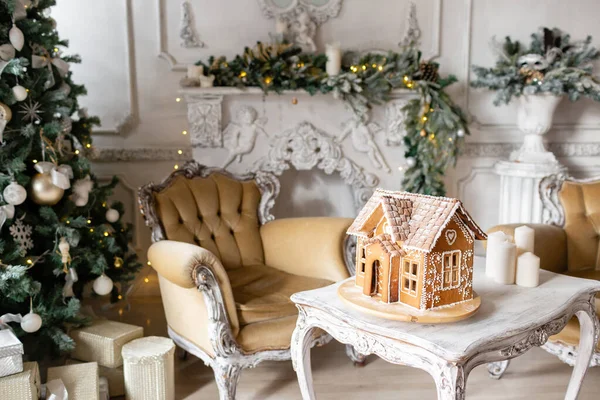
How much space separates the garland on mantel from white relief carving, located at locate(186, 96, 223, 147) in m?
0.14

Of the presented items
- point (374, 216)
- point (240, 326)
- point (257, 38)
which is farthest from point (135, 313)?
point (374, 216)

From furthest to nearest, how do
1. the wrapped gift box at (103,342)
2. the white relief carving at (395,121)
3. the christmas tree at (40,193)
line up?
the white relief carving at (395,121) < the wrapped gift box at (103,342) < the christmas tree at (40,193)

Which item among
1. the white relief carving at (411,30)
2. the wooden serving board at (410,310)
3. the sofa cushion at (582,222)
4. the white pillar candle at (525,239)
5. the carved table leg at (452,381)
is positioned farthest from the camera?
the white relief carving at (411,30)

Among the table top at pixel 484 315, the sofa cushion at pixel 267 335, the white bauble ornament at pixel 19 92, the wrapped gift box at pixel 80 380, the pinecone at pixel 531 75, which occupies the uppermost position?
the pinecone at pixel 531 75

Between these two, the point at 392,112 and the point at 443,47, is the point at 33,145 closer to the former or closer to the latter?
the point at 392,112

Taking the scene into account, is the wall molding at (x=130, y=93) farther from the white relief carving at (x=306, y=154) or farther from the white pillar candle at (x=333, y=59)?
the white pillar candle at (x=333, y=59)

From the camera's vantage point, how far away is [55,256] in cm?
249

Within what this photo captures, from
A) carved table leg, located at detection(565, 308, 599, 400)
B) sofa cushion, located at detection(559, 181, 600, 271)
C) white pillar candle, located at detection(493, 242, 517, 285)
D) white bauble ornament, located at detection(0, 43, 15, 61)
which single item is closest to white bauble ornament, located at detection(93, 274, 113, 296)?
white bauble ornament, located at detection(0, 43, 15, 61)

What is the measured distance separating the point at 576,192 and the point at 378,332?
1.89 meters

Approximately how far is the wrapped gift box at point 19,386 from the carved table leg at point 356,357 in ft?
4.74

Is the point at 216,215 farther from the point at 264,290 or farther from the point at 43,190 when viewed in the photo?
the point at 43,190

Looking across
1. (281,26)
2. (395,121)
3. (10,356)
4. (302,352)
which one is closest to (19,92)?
(10,356)

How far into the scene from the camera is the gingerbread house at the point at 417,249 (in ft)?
5.49

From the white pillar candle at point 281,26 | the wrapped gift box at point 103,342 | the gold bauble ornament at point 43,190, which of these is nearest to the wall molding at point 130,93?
the white pillar candle at point 281,26
